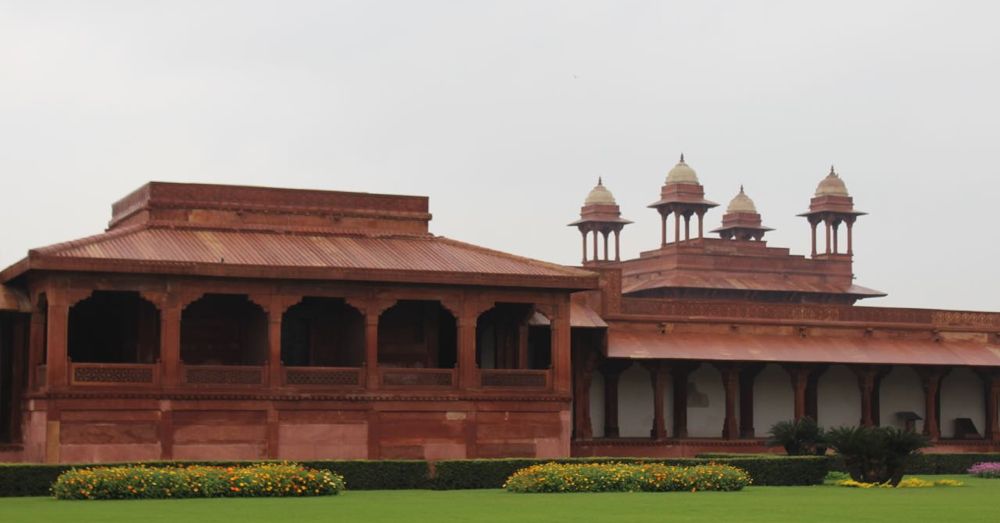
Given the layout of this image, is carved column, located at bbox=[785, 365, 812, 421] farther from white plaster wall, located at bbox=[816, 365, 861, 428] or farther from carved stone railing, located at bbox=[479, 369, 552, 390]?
carved stone railing, located at bbox=[479, 369, 552, 390]

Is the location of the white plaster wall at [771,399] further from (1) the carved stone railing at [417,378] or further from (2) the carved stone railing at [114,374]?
(2) the carved stone railing at [114,374]

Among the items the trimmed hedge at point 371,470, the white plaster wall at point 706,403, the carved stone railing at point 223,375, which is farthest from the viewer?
the white plaster wall at point 706,403

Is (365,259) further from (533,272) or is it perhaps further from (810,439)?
(810,439)

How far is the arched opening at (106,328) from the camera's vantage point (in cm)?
4425

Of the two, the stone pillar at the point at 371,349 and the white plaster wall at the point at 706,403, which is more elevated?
the stone pillar at the point at 371,349

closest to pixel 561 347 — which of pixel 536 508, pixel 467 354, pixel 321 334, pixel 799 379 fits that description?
pixel 467 354

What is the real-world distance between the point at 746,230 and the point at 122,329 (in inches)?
1698

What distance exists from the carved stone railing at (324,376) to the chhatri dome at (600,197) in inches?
1457

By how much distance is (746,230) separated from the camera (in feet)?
270

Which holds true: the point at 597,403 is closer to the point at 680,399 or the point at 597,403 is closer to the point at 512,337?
the point at 680,399

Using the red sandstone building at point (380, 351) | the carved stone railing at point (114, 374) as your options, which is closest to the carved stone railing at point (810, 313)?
the red sandstone building at point (380, 351)

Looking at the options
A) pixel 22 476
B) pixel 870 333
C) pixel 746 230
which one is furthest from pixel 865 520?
pixel 746 230

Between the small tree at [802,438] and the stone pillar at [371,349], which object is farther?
the small tree at [802,438]

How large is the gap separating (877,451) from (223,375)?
50.7 ft
